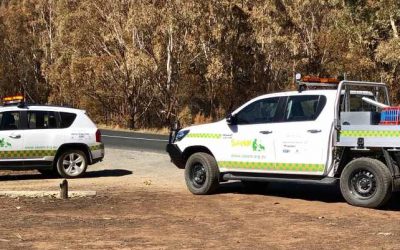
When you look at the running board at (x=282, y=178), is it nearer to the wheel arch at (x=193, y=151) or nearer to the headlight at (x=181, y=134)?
the wheel arch at (x=193, y=151)

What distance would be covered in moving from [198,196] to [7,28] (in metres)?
48.2

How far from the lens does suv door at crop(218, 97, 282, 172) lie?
10844mm

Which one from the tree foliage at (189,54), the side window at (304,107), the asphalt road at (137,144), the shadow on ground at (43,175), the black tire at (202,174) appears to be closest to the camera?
the side window at (304,107)

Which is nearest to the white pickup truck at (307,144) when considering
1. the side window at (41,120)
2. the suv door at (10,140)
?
the side window at (41,120)

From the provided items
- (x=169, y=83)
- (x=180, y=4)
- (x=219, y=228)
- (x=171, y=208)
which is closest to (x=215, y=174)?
(x=171, y=208)

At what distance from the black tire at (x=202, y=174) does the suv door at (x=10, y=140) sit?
447 cm

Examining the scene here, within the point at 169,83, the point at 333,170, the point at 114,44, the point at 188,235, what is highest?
the point at 114,44

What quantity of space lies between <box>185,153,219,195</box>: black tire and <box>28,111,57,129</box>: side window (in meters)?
4.32

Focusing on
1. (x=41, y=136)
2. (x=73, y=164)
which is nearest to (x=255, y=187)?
(x=73, y=164)

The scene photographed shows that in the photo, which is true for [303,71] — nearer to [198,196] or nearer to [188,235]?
[198,196]

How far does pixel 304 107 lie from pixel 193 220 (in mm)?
3010

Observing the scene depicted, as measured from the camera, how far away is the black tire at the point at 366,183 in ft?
31.1

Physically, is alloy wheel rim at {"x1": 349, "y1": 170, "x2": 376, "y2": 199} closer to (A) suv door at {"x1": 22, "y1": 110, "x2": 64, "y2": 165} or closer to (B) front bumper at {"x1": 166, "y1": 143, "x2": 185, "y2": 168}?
(B) front bumper at {"x1": 166, "y1": 143, "x2": 185, "y2": 168}

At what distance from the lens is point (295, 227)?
8.38 metres
